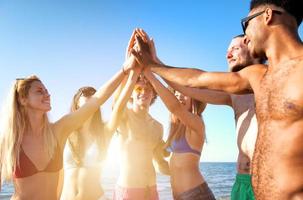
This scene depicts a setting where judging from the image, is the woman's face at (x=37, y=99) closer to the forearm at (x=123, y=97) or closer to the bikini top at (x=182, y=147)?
the forearm at (x=123, y=97)

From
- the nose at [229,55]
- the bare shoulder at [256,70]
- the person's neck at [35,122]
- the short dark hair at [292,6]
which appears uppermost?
the short dark hair at [292,6]

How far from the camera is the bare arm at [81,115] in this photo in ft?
16.8

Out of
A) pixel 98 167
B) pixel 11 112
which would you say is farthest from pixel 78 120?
pixel 98 167

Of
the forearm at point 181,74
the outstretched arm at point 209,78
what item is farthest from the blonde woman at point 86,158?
the outstretched arm at point 209,78

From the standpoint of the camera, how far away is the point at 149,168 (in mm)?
6465

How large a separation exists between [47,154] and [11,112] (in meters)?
0.75

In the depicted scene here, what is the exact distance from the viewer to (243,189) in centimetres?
440

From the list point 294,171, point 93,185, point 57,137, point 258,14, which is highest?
point 258,14

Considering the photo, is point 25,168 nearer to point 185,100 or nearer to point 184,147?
point 184,147

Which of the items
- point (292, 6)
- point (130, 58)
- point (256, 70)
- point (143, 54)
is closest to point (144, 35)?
point (130, 58)

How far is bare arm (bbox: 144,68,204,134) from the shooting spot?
576cm

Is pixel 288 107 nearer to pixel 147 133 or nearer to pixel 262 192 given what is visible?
pixel 262 192

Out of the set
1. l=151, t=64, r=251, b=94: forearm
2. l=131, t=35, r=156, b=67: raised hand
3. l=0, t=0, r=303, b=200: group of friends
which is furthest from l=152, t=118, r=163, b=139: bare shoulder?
l=151, t=64, r=251, b=94: forearm

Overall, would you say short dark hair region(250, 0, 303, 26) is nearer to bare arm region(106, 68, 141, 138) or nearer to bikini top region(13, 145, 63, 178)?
bare arm region(106, 68, 141, 138)
